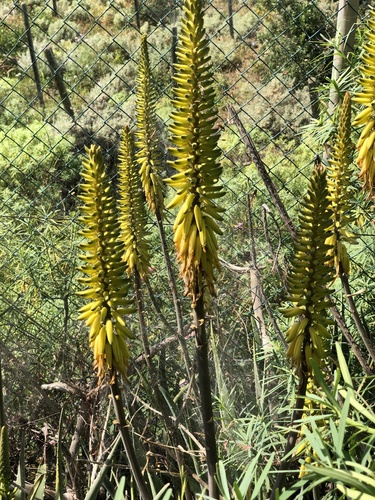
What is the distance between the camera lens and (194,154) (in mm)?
1938

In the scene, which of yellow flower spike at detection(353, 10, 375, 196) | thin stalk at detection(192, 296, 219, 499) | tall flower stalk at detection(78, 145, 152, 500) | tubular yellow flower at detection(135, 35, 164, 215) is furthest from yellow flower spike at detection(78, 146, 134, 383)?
yellow flower spike at detection(353, 10, 375, 196)

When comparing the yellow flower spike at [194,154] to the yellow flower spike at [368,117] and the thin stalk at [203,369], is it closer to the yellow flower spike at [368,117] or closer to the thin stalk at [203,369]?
the thin stalk at [203,369]

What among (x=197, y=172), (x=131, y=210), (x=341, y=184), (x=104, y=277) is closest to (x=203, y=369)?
(x=104, y=277)

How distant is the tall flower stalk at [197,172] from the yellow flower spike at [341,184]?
0.76 m

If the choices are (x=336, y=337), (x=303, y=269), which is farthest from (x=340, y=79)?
(x=303, y=269)

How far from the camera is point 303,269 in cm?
204

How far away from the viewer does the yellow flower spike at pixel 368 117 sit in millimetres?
2430

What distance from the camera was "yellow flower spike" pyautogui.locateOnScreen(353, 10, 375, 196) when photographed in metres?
2.43

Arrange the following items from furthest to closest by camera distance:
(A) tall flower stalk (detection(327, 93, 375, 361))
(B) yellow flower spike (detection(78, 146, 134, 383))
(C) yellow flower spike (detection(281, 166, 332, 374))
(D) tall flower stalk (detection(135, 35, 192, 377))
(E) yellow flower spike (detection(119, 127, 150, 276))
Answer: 1. (D) tall flower stalk (detection(135, 35, 192, 377))
2. (A) tall flower stalk (detection(327, 93, 375, 361))
3. (E) yellow flower spike (detection(119, 127, 150, 276))
4. (C) yellow flower spike (detection(281, 166, 332, 374))
5. (B) yellow flower spike (detection(78, 146, 134, 383))

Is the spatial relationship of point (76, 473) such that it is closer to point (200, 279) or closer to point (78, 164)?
point (200, 279)

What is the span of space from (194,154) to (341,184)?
1028mm

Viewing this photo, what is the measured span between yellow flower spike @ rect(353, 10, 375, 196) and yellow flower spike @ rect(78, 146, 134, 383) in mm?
1082

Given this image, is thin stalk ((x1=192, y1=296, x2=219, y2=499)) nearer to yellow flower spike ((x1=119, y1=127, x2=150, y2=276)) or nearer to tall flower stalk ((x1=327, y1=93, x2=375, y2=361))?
yellow flower spike ((x1=119, y1=127, x2=150, y2=276))

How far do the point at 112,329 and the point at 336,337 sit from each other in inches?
79.1
